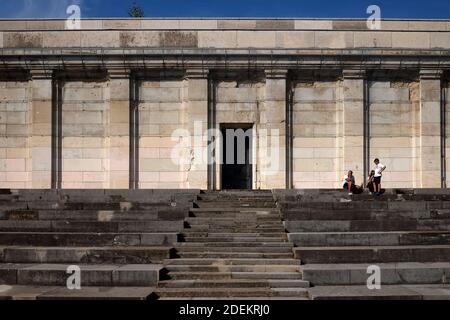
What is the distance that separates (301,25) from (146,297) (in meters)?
16.6

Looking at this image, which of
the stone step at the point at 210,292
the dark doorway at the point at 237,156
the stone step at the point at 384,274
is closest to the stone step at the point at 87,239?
the stone step at the point at 210,292

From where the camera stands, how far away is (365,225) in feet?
48.6

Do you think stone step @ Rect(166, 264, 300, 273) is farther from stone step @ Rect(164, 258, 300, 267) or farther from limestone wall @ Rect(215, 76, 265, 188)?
limestone wall @ Rect(215, 76, 265, 188)

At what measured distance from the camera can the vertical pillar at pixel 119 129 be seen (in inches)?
881

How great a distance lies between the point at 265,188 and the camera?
22.3 m

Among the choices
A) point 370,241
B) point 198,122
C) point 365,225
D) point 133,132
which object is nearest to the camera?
point 370,241

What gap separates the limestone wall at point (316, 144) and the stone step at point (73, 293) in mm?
12571

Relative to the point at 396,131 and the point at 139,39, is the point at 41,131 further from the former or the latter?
the point at 396,131

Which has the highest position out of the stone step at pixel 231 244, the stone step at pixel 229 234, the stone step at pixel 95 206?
the stone step at pixel 95 206

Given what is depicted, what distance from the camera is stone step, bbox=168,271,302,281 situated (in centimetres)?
1214

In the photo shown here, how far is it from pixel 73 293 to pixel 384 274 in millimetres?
6865

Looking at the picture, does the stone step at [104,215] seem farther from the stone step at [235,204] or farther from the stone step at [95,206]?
the stone step at [235,204]

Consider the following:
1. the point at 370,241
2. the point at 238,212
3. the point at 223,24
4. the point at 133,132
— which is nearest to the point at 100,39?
the point at 133,132

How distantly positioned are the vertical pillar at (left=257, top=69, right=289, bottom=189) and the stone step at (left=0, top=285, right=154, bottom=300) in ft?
38.4
